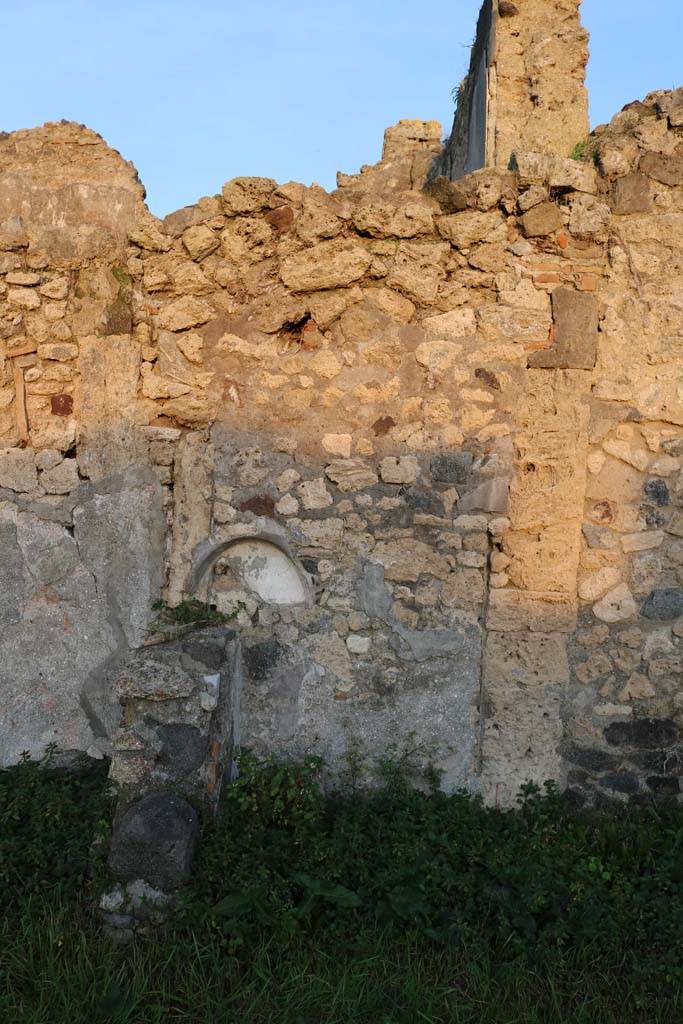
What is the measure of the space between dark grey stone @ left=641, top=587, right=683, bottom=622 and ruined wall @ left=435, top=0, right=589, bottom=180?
7.05 feet

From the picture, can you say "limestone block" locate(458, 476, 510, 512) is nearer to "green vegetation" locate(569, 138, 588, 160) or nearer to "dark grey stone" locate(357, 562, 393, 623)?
"dark grey stone" locate(357, 562, 393, 623)

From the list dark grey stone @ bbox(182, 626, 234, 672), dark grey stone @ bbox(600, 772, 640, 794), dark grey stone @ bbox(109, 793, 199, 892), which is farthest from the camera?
dark grey stone @ bbox(600, 772, 640, 794)

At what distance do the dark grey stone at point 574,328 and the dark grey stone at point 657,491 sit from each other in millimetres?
614

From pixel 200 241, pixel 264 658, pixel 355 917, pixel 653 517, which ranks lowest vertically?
pixel 355 917

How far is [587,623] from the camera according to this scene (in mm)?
3617

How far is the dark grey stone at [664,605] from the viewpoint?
362 cm

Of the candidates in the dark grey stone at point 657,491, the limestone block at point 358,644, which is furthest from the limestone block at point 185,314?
the dark grey stone at point 657,491

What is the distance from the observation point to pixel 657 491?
3.62 m

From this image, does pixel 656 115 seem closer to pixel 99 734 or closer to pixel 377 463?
pixel 377 463

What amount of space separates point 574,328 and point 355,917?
256 centimetres

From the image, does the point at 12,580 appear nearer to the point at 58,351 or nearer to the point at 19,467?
the point at 19,467

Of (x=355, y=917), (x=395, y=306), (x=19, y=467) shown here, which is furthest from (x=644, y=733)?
(x=19, y=467)

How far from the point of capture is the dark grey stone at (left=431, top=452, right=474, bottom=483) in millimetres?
3576

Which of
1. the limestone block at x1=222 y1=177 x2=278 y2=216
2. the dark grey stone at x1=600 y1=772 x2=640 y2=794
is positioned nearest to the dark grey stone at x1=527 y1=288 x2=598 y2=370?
the limestone block at x1=222 y1=177 x2=278 y2=216
